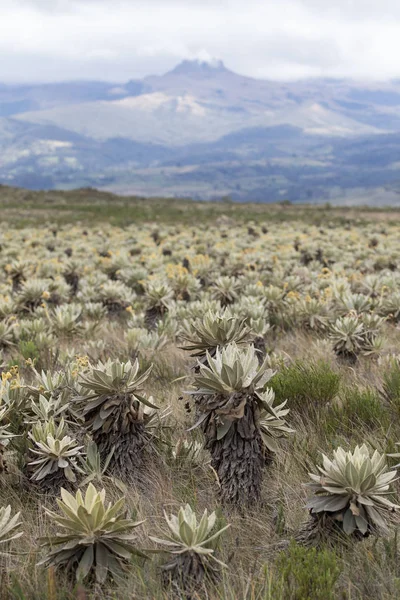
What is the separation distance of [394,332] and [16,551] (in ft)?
18.1

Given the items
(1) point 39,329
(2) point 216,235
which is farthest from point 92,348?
(2) point 216,235

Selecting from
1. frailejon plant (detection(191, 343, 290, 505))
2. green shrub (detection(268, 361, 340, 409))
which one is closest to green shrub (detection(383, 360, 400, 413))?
green shrub (detection(268, 361, 340, 409))

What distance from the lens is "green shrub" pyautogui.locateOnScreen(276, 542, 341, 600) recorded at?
2.12 metres

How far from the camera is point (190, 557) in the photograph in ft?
7.70

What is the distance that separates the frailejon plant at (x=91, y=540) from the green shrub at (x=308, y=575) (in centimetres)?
63

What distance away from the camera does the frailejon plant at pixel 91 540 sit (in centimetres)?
239

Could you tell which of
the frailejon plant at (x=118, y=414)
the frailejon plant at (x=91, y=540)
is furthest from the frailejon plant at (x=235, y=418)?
the frailejon plant at (x=91, y=540)

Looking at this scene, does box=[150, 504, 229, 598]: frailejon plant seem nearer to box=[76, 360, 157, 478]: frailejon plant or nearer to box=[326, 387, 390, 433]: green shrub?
box=[76, 360, 157, 478]: frailejon plant

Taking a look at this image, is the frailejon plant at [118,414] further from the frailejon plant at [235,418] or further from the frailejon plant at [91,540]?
the frailejon plant at [91,540]

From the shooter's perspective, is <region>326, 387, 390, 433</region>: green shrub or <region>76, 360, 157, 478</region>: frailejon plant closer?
<region>76, 360, 157, 478</region>: frailejon plant

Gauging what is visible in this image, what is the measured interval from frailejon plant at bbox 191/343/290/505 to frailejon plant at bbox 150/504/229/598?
605mm

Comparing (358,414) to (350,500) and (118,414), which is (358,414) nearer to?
(350,500)

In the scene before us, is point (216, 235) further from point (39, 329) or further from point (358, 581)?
point (358, 581)

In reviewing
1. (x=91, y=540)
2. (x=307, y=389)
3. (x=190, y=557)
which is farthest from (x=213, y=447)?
(x=307, y=389)
